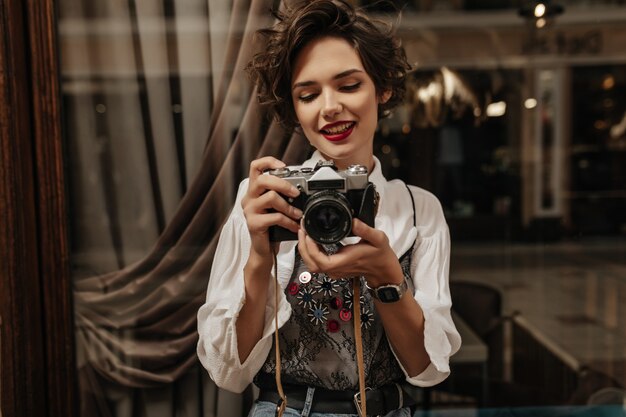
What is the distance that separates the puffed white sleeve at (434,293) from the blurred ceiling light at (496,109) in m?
1.13

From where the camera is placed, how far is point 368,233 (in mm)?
904

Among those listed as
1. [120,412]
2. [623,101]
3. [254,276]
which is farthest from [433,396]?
[623,101]

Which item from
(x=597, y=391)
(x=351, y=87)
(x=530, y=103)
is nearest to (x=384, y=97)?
(x=351, y=87)

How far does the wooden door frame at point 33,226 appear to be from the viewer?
1.42m

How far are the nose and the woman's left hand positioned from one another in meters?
0.25

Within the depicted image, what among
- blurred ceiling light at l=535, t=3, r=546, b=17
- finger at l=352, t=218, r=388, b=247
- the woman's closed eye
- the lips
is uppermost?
blurred ceiling light at l=535, t=3, r=546, b=17

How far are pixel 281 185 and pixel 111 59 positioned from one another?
87cm

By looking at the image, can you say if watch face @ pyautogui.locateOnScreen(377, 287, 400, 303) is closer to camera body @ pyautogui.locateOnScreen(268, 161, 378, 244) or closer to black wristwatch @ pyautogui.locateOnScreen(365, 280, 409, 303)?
black wristwatch @ pyautogui.locateOnScreen(365, 280, 409, 303)

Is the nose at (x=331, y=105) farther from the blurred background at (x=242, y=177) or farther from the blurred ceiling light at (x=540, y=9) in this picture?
the blurred ceiling light at (x=540, y=9)

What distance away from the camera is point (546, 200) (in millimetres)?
2857

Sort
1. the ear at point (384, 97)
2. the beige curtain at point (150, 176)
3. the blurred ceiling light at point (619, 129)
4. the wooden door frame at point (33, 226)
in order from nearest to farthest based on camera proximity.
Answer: the ear at point (384, 97), the wooden door frame at point (33, 226), the beige curtain at point (150, 176), the blurred ceiling light at point (619, 129)

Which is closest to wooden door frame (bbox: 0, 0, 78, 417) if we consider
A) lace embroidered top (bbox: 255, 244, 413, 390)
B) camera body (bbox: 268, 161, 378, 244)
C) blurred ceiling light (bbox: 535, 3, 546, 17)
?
lace embroidered top (bbox: 255, 244, 413, 390)

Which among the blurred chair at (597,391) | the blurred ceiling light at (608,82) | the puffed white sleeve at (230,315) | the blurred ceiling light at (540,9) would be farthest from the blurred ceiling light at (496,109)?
the blurred ceiling light at (608,82)

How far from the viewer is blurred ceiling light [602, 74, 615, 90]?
11.5 ft
